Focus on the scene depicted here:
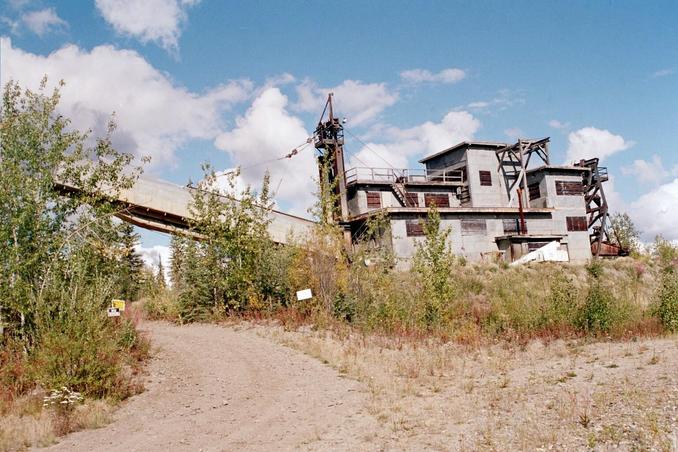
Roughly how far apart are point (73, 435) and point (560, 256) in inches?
1447

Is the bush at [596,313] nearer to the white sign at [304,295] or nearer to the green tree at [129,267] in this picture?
the white sign at [304,295]

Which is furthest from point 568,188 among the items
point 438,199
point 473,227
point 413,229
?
point 413,229

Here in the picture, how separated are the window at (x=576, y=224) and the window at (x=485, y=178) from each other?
269 inches

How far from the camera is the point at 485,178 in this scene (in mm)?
43125

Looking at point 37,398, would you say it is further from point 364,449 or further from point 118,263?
point 364,449

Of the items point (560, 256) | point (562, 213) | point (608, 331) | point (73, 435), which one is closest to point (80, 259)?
point (73, 435)

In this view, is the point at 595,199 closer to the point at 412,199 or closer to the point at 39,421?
the point at 412,199

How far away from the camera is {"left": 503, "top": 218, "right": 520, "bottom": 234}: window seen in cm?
4017

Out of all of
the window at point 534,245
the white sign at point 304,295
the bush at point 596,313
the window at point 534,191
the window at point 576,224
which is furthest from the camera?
the window at point 534,191

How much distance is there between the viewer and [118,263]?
15.2 meters

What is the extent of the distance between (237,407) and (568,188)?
3993 cm

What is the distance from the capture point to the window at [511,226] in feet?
132

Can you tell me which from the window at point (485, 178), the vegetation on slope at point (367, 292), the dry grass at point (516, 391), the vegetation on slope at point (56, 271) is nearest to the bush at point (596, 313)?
the vegetation on slope at point (367, 292)

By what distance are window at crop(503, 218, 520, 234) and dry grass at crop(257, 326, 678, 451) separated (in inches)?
1041
